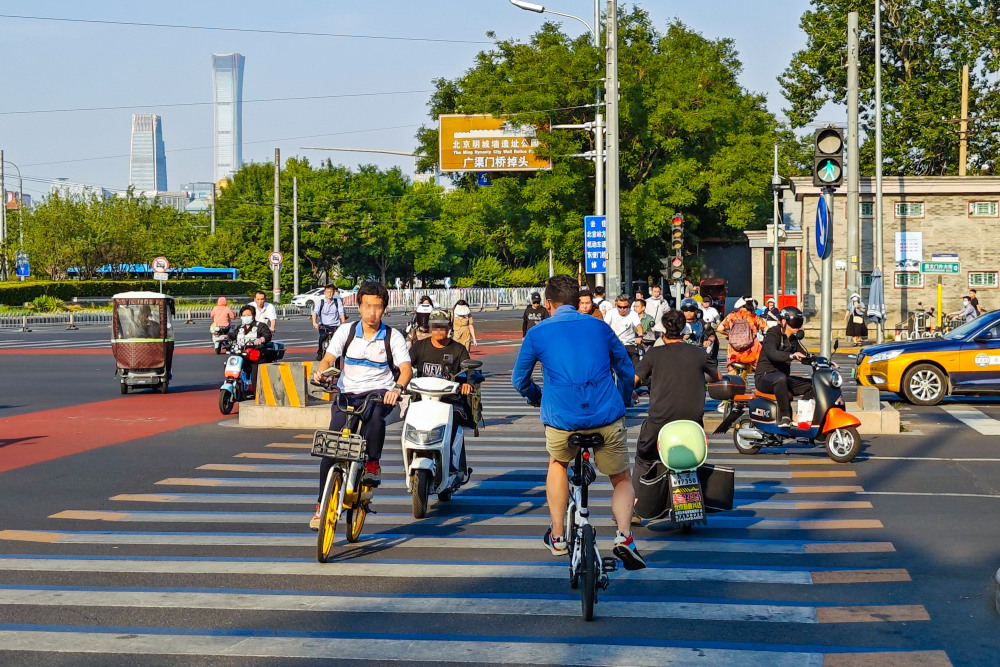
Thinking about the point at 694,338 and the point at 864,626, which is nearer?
the point at 864,626

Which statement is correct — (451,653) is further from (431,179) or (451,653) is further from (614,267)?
(431,179)

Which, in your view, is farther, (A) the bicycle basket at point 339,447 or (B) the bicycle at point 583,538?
(A) the bicycle basket at point 339,447

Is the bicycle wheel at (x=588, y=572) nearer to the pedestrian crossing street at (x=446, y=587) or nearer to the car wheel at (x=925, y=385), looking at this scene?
the pedestrian crossing street at (x=446, y=587)

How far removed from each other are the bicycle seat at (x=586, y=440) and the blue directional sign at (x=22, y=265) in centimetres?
7289

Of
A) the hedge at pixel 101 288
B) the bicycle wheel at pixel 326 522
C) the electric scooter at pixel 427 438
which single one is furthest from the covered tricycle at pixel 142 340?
the hedge at pixel 101 288

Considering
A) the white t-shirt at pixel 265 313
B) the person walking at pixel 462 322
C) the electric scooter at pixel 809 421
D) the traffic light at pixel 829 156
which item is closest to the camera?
the electric scooter at pixel 809 421

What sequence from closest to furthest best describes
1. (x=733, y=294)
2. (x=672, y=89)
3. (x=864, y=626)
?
(x=864, y=626)
(x=672, y=89)
(x=733, y=294)

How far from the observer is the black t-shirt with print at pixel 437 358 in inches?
460

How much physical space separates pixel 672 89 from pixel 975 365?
2964 cm

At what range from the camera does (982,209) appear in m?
44.7

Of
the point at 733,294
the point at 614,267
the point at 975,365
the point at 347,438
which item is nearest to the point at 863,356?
the point at 975,365

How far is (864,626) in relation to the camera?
6543mm

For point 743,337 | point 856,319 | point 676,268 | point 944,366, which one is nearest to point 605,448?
point 743,337

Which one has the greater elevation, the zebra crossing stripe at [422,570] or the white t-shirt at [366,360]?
the white t-shirt at [366,360]
